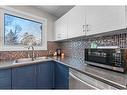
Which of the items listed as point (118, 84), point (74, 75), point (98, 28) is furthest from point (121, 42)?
point (118, 84)

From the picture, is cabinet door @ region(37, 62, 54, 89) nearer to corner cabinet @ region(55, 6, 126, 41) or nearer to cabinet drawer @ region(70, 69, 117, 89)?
corner cabinet @ region(55, 6, 126, 41)

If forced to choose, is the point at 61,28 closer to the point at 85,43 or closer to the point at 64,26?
the point at 64,26

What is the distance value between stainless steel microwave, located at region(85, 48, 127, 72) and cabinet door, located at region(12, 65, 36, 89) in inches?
39.1

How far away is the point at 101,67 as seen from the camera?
61.2 inches

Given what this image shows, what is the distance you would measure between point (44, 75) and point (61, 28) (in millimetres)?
1115

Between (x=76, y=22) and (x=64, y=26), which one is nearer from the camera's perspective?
(x=76, y=22)

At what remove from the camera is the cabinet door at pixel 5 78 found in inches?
65.8

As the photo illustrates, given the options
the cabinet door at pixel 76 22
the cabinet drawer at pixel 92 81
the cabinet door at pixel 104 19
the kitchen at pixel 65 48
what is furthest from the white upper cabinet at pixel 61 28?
the cabinet drawer at pixel 92 81

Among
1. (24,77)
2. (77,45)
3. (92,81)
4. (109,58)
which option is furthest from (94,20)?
(24,77)

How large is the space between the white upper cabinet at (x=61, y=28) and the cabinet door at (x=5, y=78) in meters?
1.37

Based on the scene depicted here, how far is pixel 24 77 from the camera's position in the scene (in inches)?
81.0

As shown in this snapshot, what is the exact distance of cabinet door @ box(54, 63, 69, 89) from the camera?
2.07 meters

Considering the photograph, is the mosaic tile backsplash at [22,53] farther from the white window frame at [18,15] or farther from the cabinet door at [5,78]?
the cabinet door at [5,78]
